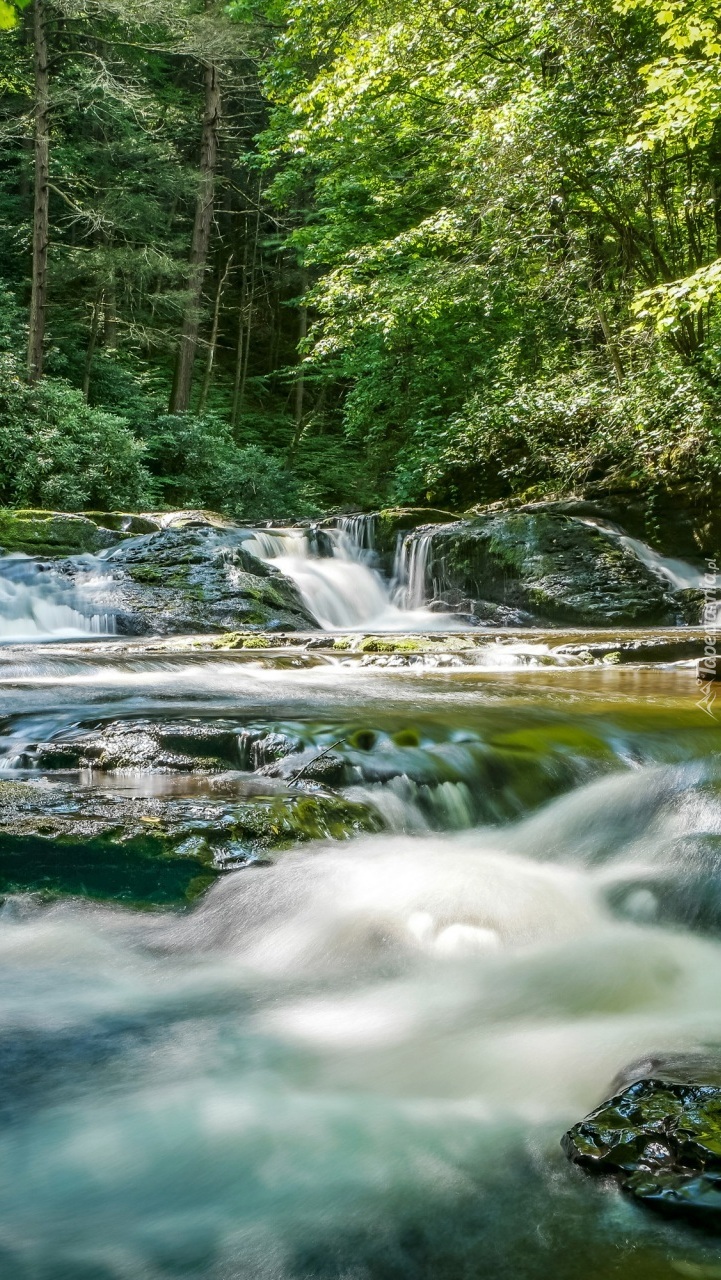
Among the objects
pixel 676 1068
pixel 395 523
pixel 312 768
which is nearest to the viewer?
pixel 676 1068

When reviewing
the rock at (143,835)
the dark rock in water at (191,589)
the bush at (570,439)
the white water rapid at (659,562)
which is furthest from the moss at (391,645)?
the bush at (570,439)

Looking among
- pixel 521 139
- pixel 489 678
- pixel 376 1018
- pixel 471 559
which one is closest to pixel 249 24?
pixel 521 139

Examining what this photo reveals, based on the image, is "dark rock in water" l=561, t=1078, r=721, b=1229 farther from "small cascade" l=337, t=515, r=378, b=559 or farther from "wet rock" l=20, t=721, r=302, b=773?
"small cascade" l=337, t=515, r=378, b=559

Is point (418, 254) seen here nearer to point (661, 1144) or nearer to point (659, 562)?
point (659, 562)

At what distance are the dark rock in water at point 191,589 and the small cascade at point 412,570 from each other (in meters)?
1.84

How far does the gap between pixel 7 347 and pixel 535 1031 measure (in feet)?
67.7

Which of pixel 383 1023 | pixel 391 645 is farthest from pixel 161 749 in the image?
pixel 391 645

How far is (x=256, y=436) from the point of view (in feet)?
88.4

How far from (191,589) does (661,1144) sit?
34.1 feet

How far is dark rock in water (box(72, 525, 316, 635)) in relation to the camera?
11633 mm

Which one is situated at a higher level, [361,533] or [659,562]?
[361,533]

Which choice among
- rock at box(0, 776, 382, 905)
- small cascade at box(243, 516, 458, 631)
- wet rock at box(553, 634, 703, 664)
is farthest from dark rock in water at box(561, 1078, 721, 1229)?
small cascade at box(243, 516, 458, 631)

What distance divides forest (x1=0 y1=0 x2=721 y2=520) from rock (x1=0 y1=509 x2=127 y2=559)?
327 centimetres

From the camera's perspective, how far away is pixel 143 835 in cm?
409
